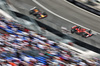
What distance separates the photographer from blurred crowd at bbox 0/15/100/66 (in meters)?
13.3

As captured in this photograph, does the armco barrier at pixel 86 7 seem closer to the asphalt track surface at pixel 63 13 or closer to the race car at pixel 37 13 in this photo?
the asphalt track surface at pixel 63 13

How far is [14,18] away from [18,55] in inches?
254

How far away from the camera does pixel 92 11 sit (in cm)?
2322

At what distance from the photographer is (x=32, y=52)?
14125 mm

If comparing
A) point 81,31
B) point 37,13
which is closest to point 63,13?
point 37,13

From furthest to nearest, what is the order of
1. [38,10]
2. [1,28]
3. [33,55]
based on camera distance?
1. [38,10]
2. [1,28]
3. [33,55]

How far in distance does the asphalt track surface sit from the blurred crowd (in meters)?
4.28

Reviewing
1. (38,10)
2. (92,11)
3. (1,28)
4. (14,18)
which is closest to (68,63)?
(1,28)

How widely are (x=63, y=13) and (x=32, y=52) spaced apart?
10.0m

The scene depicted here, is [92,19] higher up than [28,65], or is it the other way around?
[92,19]

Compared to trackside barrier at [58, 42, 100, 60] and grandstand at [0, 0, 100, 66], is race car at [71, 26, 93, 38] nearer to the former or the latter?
→ trackside barrier at [58, 42, 100, 60]

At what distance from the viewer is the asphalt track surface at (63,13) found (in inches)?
820

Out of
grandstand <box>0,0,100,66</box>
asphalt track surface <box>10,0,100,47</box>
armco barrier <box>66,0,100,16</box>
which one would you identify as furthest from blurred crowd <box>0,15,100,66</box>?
armco barrier <box>66,0,100,16</box>

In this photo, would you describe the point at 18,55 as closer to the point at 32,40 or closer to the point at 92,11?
the point at 32,40
